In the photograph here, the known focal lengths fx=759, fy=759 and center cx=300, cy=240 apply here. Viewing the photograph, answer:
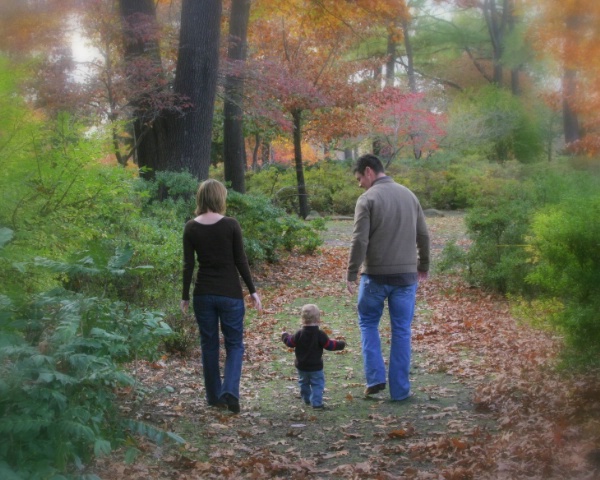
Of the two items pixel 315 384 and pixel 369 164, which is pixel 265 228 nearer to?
pixel 369 164

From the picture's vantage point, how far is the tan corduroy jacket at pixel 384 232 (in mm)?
6656

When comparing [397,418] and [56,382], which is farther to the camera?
[397,418]

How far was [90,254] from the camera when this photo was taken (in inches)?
151

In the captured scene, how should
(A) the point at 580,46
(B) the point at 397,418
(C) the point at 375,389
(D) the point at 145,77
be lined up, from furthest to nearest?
(A) the point at 580,46, (D) the point at 145,77, (C) the point at 375,389, (B) the point at 397,418

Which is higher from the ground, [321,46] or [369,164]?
[321,46]

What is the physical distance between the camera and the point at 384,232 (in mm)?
6668

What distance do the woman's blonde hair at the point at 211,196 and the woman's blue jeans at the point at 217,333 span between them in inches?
29.2

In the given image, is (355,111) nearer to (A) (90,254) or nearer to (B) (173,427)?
(B) (173,427)

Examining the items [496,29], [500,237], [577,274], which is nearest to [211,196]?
[577,274]

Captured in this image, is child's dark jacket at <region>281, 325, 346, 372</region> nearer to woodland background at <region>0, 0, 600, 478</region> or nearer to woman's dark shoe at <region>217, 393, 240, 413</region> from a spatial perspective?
woman's dark shoe at <region>217, 393, 240, 413</region>

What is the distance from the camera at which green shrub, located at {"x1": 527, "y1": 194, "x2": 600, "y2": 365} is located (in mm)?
4906

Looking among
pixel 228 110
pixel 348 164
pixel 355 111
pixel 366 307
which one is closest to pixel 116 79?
pixel 228 110

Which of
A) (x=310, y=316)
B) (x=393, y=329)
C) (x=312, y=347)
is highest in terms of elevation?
(x=310, y=316)

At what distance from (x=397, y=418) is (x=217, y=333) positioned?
1.67 m
